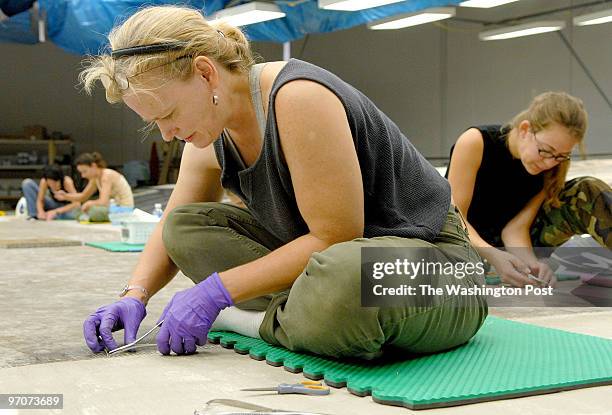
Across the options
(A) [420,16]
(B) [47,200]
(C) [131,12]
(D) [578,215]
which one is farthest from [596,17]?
(B) [47,200]

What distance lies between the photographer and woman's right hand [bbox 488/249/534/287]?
254 cm

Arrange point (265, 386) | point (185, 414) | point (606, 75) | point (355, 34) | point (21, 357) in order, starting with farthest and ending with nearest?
Result: point (355, 34)
point (606, 75)
point (21, 357)
point (265, 386)
point (185, 414)

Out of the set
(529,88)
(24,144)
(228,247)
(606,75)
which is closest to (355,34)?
(529,88)

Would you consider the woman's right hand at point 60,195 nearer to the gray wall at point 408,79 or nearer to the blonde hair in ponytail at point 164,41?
the gray wall at point 408,79

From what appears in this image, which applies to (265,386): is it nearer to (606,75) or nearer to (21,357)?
(21,357)

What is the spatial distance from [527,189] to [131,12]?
3.37 metres

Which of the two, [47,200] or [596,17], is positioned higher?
[596,17]

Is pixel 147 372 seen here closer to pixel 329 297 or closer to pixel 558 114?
pixel 329 297

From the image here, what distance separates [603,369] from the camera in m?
1.46

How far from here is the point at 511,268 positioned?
2.54m

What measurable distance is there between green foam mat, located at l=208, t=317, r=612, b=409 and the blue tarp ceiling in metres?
3.79

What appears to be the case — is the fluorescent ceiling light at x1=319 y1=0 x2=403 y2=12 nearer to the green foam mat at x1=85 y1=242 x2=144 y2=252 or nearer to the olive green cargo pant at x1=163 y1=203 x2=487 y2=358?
the green foam mat at x1=85 y1=242 x2=144 y2=252

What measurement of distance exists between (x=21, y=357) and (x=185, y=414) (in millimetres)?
651

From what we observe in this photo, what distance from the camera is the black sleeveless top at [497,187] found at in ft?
8.63
